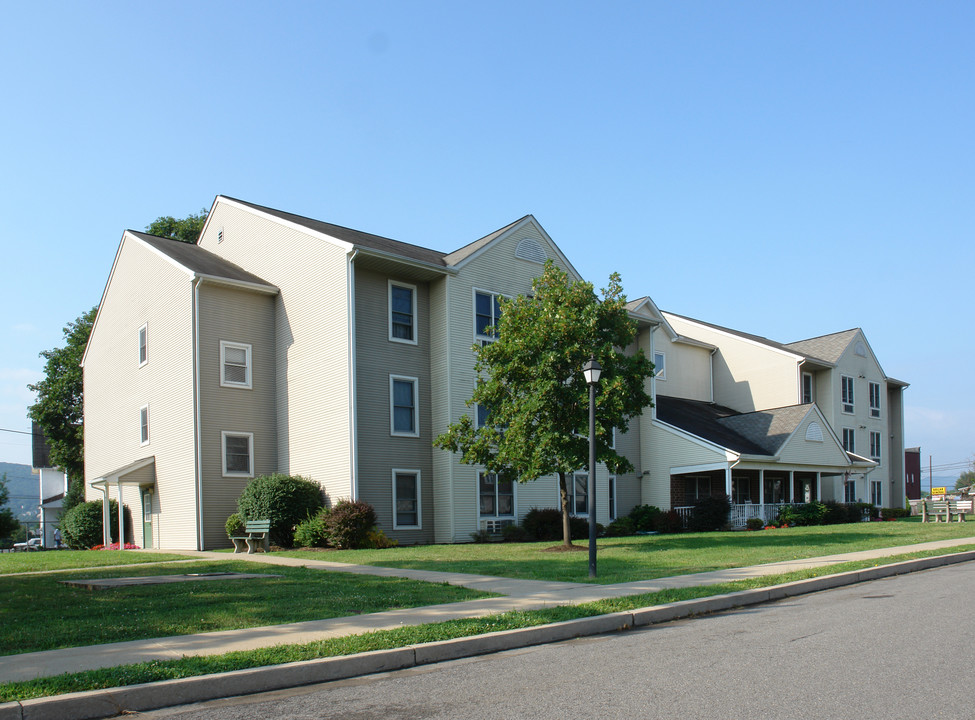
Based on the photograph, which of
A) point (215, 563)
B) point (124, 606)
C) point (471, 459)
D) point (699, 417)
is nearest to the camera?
point (124, 606)

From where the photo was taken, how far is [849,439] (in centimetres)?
4147

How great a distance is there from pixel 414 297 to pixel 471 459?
6.82m

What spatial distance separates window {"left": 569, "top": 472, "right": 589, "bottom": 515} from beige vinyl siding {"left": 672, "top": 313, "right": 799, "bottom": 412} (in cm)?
1415

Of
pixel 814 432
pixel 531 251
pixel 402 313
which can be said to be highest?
pixel 531 251

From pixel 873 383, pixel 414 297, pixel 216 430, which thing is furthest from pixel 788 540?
pixel 873 383

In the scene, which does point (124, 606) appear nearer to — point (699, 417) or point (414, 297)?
point (414, 297)

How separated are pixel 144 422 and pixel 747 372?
27110mm

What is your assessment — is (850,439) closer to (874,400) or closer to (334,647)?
(874,400)

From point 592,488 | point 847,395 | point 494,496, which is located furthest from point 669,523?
point 592,488

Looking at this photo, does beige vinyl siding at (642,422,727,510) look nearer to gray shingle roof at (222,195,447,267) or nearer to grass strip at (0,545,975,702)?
gray shingle roof at (222,195,447,267)

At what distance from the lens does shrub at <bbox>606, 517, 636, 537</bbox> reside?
94.6 feet

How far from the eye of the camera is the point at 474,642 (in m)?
7.99

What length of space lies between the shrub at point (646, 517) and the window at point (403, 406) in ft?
32.9

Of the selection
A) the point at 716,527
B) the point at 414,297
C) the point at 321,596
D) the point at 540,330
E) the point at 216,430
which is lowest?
the point at 716,527
